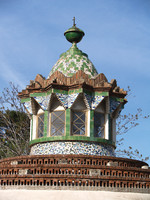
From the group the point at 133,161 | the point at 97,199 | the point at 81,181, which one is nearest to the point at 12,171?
the point at 81,181

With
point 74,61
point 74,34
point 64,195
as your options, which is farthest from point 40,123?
point 64,195

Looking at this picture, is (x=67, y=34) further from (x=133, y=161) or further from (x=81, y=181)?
(x=81, y=181)

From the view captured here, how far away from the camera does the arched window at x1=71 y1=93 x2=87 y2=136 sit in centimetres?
1520

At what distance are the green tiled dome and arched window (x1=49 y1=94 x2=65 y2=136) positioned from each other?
1443mm

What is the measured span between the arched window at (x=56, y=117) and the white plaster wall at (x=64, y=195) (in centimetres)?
406

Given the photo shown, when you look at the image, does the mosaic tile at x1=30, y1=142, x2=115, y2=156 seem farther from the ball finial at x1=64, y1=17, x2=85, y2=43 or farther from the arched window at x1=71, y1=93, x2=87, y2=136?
the ball finial at x1=64, y1=17, x2=85, y2=43

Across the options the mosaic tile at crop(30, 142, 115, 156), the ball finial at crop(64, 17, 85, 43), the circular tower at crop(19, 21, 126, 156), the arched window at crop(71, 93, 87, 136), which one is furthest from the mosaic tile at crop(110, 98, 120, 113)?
the ball finial at crop(64, 17, 85, 43)

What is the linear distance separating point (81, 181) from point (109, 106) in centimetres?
479

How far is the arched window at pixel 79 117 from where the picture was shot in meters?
15.2

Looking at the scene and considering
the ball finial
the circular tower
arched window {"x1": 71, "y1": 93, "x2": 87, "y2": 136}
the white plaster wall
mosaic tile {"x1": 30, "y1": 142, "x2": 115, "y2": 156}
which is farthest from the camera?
the ball finial

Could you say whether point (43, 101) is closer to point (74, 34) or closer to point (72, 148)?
point (72, 148)

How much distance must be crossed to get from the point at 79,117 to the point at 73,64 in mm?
2652

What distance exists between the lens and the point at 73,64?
655 inches

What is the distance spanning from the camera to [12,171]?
12758 millimetres
